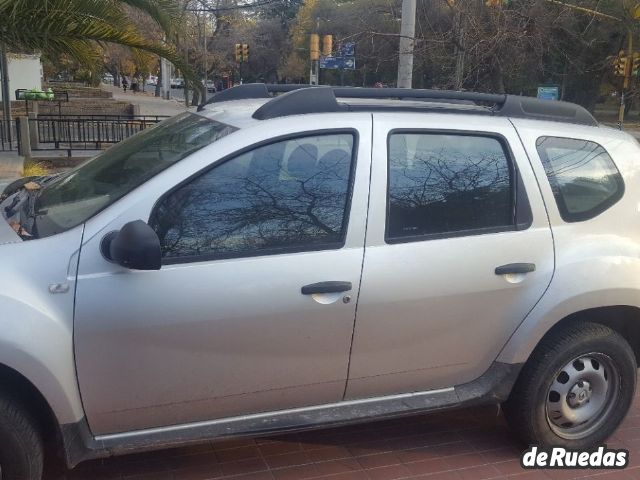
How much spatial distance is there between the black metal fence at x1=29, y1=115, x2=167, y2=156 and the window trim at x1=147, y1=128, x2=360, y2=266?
44.0 ft

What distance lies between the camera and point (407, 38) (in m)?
9.69

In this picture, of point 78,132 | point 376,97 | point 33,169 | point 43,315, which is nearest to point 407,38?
point 376,97

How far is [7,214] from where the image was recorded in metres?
3.35

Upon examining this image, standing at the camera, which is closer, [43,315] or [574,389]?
[43,315]

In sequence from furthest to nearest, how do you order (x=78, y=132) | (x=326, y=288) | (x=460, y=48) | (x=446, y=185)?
(x=78, y=132) < (x=460, y=48) < (x=446, y=185) < (x=326, y=288)

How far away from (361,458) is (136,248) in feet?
5.70

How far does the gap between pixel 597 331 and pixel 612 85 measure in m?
48.1

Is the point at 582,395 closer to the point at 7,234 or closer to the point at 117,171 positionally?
the point at 117,171

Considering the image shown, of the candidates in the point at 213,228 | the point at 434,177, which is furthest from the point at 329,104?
the point at 213,228

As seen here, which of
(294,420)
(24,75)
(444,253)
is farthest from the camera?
(24,75)

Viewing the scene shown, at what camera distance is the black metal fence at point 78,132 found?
1616 cm

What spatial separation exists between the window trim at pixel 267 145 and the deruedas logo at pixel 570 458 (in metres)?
1.60

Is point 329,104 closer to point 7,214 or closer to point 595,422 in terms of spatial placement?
point 7,214

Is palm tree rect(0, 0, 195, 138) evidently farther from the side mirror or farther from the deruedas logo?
the deruedas logo
